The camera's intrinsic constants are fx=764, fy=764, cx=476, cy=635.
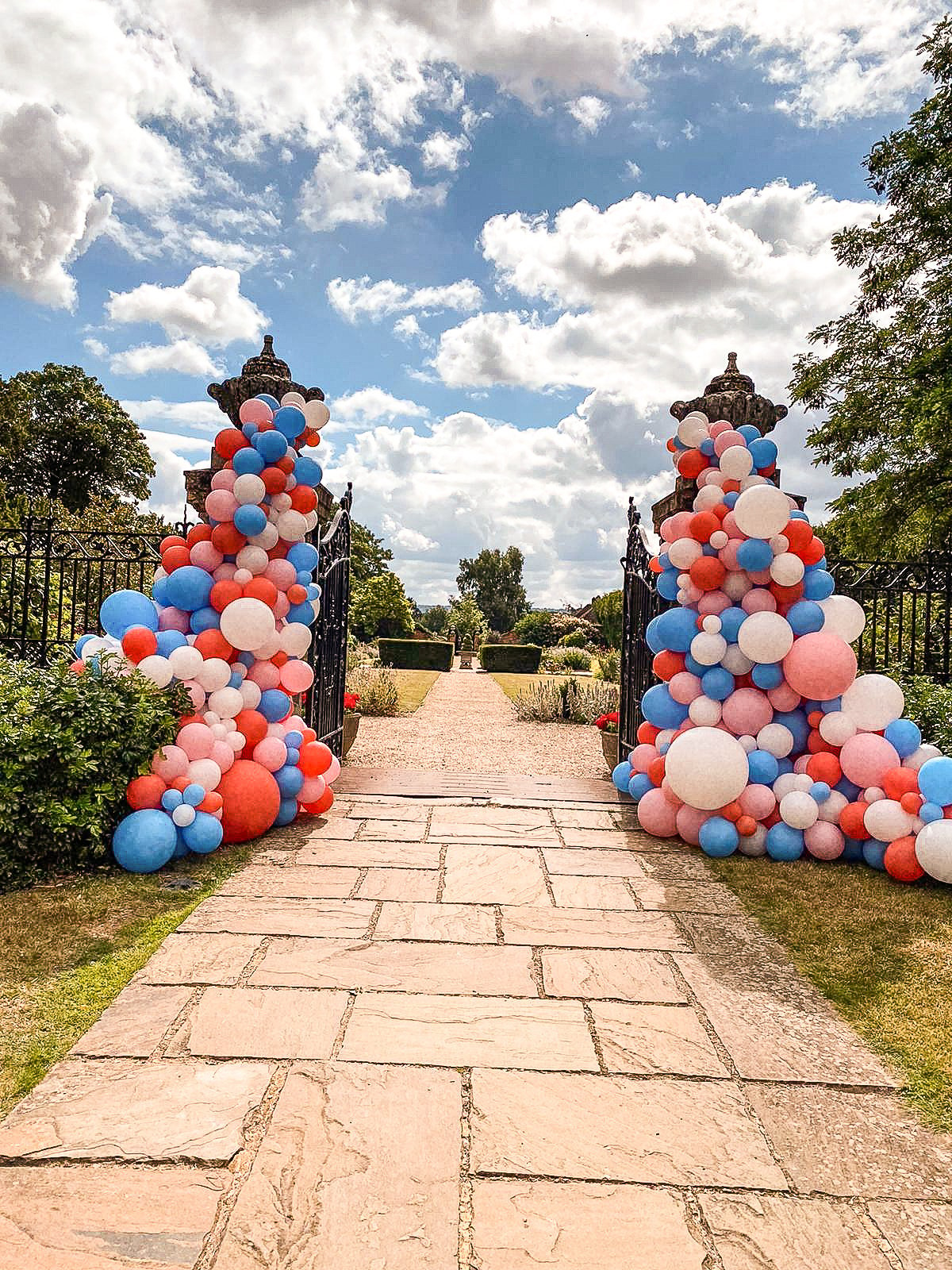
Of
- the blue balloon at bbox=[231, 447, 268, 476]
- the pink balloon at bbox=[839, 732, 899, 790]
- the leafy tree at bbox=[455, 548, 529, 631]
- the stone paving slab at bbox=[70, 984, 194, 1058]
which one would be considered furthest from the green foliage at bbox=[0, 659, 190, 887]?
the leafy tree at bbox=[455, 548, 529, 631]

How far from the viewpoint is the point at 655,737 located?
5.20 meters

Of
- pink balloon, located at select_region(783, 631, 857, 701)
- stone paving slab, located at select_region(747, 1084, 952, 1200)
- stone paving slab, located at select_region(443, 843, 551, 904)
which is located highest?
pink balloon, located at select_region(783, 631, 857, 701)

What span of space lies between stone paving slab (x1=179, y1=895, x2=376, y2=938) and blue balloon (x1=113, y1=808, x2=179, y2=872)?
0.49 meters

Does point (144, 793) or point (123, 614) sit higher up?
point (123, 614)

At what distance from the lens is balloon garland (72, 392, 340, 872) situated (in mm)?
4070

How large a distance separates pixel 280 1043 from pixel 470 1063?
1.91 ft

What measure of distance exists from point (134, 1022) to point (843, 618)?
4069 mm

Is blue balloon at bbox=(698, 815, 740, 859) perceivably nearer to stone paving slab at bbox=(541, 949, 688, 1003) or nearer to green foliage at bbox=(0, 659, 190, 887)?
stone paving slab at bbox=(541, 949, 688, 1003)

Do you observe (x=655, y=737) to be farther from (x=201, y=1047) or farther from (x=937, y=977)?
(x=201, y=1047)

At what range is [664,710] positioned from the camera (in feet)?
16.0

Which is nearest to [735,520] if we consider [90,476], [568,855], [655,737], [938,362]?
[655,737]

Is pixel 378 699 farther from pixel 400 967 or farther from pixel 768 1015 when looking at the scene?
pixel 768 1015

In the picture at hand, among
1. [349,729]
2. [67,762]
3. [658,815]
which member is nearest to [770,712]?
[658,815]

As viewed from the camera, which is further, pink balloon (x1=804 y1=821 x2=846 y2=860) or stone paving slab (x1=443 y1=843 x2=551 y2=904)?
pink balloon (x1=804 y1=821 x2=846 y2=860)
